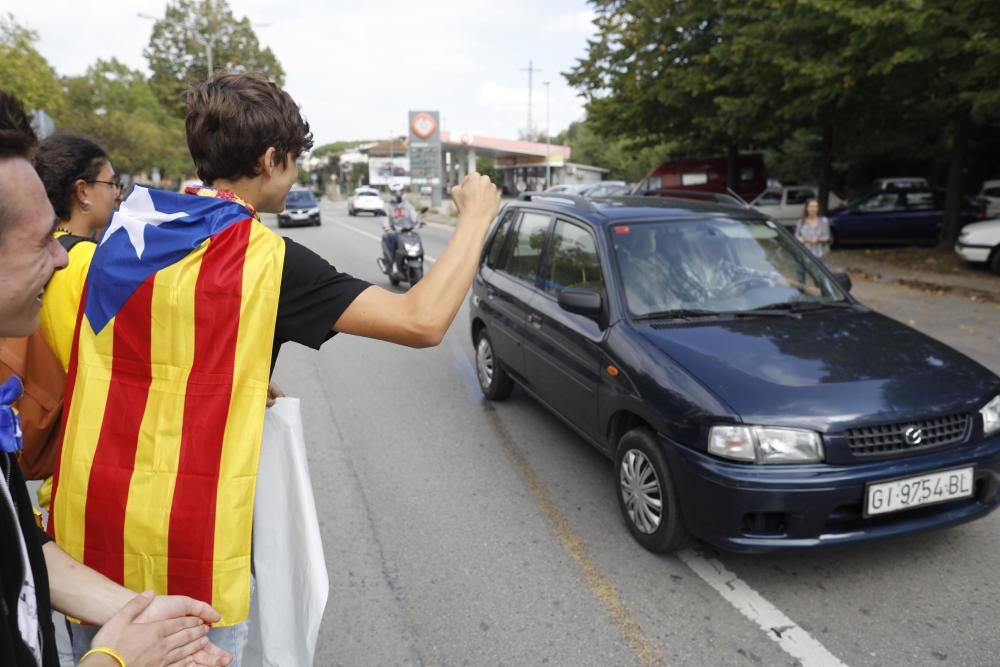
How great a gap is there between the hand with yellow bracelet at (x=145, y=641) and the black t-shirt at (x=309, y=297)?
570 millimetres

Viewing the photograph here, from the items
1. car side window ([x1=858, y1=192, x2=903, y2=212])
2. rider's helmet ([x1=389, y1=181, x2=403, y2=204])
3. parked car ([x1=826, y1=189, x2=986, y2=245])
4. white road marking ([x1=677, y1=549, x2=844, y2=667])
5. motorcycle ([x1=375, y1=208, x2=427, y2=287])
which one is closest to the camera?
white road marking ([x1=677, y1=549, x2=844, y2=667])

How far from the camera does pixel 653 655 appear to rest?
9.48 ft

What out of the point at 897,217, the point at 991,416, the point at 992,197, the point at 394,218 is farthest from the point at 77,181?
the point at 992,197

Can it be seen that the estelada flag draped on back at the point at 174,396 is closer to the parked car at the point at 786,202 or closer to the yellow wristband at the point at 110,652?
the yellow wristband at the point at 110,652

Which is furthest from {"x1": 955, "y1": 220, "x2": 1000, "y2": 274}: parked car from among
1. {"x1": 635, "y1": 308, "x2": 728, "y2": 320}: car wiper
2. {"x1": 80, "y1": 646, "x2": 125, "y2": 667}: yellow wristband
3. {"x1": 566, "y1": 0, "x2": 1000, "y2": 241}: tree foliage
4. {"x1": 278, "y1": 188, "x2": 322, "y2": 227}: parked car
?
{"x1": 278, "y1": 188, "x2": 322, "y2": 227}: parked car

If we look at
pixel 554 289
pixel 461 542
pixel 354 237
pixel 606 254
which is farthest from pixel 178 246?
pixel 354 237

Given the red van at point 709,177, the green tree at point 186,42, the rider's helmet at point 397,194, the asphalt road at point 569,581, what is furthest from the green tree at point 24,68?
the green tree at point 186,42

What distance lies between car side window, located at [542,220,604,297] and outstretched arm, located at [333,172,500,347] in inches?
107

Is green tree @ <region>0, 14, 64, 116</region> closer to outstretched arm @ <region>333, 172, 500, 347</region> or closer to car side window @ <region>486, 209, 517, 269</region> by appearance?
car side window @ <region>486, 209, 517, 269</region>

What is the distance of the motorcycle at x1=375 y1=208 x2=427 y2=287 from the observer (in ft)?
41.0

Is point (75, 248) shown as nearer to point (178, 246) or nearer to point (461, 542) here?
point (178, 246)

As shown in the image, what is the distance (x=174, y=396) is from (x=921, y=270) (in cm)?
1536

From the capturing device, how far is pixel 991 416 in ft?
11.3

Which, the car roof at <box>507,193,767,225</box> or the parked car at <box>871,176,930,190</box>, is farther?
the parked car at <box>871,176,930,190</box>
